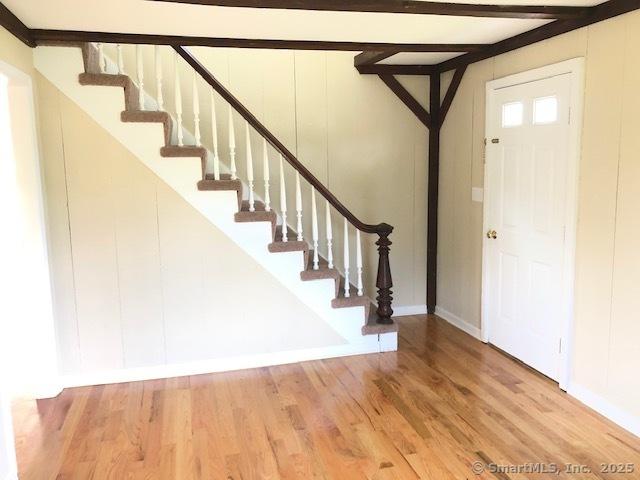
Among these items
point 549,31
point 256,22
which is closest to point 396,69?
point 549,31

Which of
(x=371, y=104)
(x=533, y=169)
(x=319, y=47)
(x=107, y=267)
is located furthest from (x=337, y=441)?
(x=371, y=104)

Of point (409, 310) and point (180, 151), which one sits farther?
point (409, 310)

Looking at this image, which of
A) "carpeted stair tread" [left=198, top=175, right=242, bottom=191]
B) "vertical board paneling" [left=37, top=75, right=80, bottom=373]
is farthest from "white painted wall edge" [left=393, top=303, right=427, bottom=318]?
"vertical board paneling" [left=37, top=75, right=80, bottom=373]

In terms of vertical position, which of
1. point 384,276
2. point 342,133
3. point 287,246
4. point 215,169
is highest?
point 342,133

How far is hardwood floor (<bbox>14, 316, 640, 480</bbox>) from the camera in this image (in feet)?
8.64

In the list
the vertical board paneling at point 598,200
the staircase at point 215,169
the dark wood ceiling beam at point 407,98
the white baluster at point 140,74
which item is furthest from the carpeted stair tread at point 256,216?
the vertical board paneling at point 598,200

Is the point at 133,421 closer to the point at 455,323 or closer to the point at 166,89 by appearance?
the point at 166,89

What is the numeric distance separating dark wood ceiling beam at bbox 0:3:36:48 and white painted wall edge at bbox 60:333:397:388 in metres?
2.20

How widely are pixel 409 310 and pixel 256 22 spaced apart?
10.4 ft

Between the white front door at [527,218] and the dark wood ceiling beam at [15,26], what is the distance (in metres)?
3.20

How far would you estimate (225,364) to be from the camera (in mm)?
3877

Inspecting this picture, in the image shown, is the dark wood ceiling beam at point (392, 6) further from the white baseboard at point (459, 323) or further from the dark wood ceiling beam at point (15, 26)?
the white baseboard at point (459, 323)

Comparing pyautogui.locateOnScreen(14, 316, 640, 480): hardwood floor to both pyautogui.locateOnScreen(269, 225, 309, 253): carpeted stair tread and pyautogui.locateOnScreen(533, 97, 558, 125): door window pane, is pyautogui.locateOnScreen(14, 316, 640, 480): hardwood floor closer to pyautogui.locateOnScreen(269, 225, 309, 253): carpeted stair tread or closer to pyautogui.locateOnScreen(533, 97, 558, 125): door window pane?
pyautogui.locateOnScreen(269, 225, 309, 253): carpeted stair tread

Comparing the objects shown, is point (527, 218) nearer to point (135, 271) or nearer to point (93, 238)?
point (135, 271)
